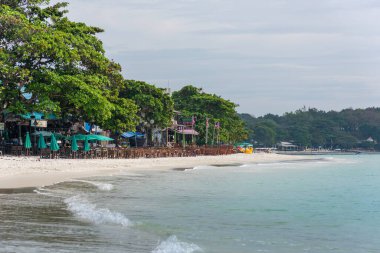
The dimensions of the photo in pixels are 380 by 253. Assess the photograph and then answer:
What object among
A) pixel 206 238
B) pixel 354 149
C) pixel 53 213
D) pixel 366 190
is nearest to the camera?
pixel 206 238

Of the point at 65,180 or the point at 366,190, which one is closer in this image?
the point at 65,180

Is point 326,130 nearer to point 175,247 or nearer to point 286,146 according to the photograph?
point 286,146

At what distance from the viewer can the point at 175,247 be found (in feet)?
33.3

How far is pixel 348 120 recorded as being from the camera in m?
160

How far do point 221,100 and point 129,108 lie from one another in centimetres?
3935

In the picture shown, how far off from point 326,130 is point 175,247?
144519mm

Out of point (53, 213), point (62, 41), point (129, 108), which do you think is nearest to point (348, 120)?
point (129, 108)

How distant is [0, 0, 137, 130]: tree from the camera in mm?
30328

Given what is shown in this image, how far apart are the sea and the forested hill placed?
12029 cm

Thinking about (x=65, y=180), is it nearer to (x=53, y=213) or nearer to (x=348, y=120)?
(x=53, y=213)

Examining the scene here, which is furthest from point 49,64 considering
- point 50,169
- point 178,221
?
point 178,221

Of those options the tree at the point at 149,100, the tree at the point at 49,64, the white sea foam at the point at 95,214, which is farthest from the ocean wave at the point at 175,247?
the tree at the point at 149,100

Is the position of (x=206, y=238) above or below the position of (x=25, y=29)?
below

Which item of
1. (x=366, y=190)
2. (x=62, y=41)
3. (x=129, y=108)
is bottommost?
(x=366, y=190)
